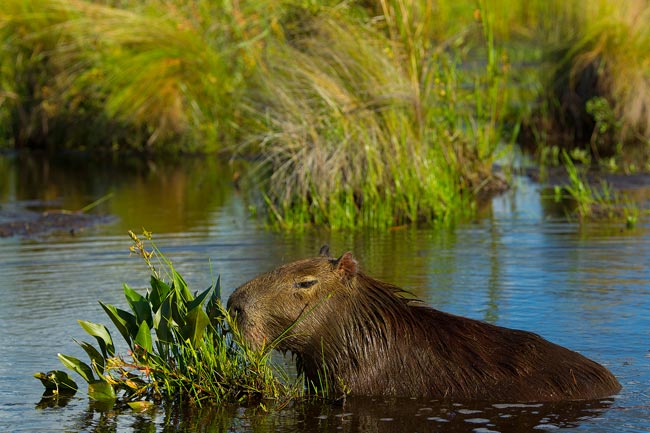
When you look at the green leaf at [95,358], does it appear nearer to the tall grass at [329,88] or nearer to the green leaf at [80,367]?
the green leaf at [80,367]

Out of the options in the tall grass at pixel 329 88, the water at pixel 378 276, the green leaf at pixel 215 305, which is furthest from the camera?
the tall grass at pixel 329 88

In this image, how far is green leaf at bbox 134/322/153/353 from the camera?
Answer: 6.43 m

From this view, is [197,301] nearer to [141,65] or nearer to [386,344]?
[386,344]

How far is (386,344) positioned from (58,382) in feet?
6.06

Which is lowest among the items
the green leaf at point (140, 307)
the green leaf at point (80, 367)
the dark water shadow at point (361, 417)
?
the dark water shadow at point (361, 417)

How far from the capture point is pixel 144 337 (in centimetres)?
645

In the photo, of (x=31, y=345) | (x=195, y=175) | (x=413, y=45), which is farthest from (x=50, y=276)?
(x=195, y=175)

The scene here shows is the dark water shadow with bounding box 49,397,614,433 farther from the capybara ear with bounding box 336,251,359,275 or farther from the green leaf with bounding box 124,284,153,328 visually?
the capybara ear with bounding box 336,251,359,275

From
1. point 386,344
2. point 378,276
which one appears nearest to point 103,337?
point 386,344

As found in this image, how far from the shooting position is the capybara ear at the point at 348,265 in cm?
627

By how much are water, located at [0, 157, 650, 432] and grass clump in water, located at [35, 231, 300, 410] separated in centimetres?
13

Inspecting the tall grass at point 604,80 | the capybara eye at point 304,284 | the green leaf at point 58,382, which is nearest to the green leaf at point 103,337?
the green leaf at point 58,382

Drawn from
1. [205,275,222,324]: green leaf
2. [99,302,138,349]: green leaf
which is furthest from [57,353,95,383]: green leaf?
[205,275,222,324]: green leaf

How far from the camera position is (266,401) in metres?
6.51
